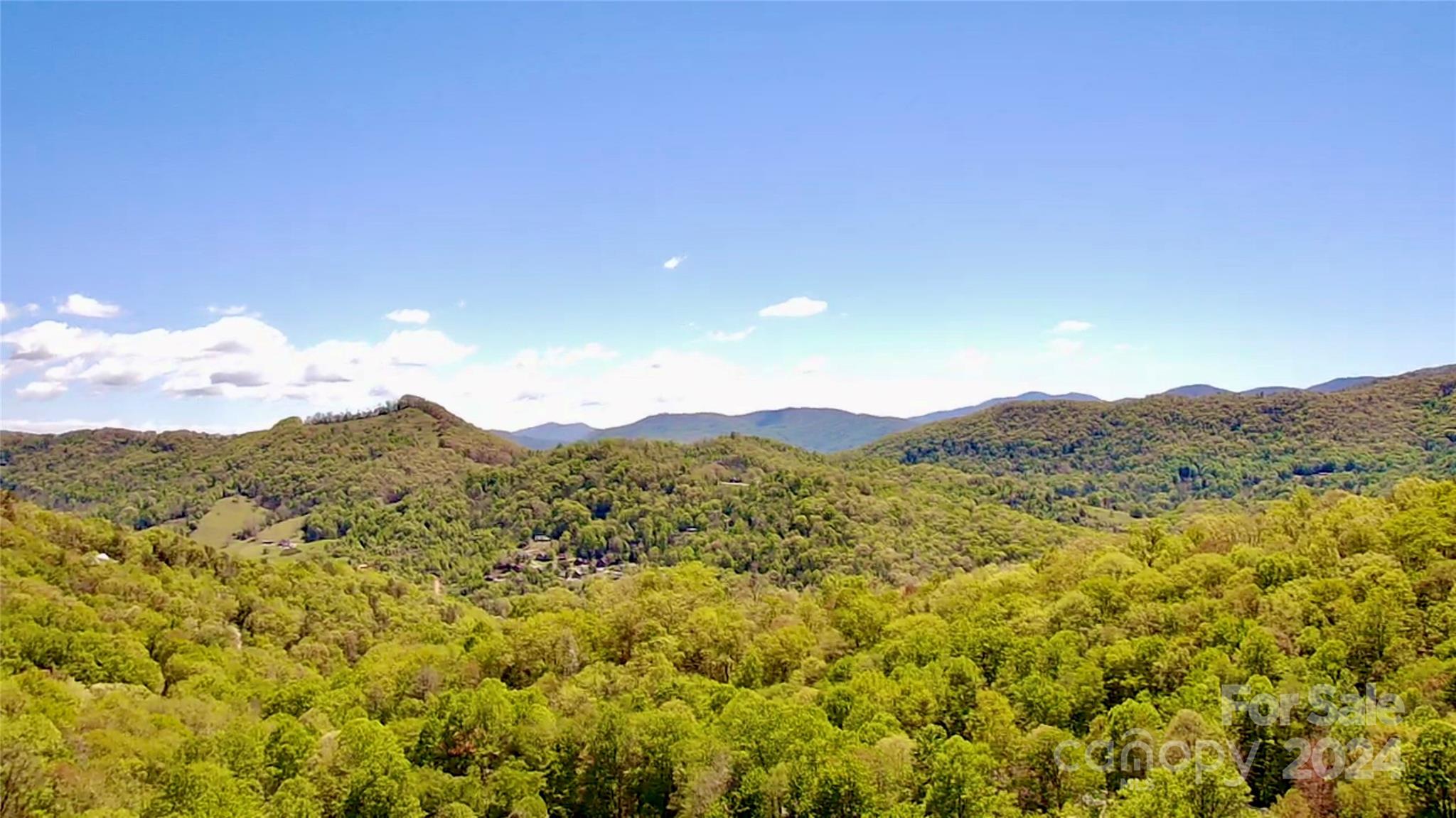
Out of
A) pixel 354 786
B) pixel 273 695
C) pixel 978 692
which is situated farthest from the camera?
pixel 273 695

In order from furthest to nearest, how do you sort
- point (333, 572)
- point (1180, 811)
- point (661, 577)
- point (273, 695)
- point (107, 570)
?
point (333, 572) < point (107, 570) < point (661, 577) < point (273, 695) < point (1180, 811)

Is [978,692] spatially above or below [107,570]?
Result: below

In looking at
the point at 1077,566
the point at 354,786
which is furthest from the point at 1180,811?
the point at 1077,566

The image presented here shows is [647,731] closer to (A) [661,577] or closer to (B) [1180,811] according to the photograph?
(B) [1180,811]

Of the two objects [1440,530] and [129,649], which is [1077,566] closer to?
[1440,530]

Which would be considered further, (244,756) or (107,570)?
(107,570)

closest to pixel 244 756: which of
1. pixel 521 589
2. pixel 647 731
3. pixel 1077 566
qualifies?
pixel 647 731
